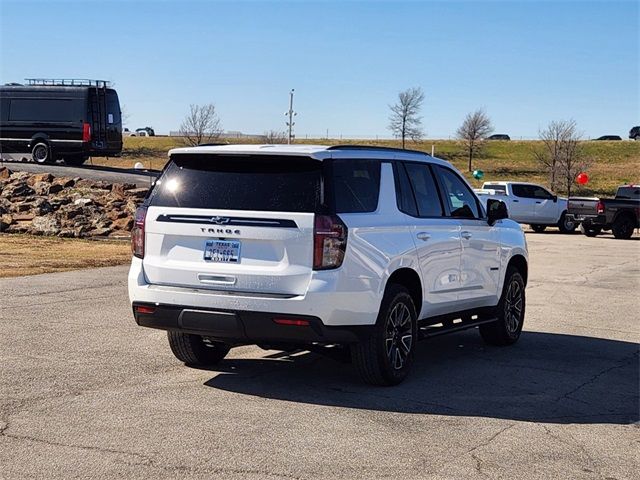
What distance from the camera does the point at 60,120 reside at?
1438 inches

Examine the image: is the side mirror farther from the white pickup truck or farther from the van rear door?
the white pickup truck

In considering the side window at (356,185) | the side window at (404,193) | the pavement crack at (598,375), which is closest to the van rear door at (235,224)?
the side window at (356,185)

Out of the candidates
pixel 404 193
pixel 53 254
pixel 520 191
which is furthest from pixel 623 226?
pixel 404 193

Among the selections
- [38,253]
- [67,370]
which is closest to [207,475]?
[67,370]

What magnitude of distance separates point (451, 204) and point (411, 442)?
11.7ft

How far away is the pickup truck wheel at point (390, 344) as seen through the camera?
795cm

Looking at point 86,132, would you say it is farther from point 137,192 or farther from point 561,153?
point 561,153

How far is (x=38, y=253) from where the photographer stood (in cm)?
2005

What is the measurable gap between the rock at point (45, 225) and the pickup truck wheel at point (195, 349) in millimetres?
16383

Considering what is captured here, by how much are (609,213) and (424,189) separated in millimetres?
28085

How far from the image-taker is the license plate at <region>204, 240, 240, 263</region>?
7684mm

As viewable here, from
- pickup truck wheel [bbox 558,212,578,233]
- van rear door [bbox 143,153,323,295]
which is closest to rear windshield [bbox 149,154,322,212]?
van rear door [bbox 143,153,323,295]

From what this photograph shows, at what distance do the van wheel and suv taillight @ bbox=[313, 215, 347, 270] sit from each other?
1233 inches

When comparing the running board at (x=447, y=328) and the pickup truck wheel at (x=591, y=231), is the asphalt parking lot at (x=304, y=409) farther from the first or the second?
the pickup truck wheel at (x=591, y=231)
